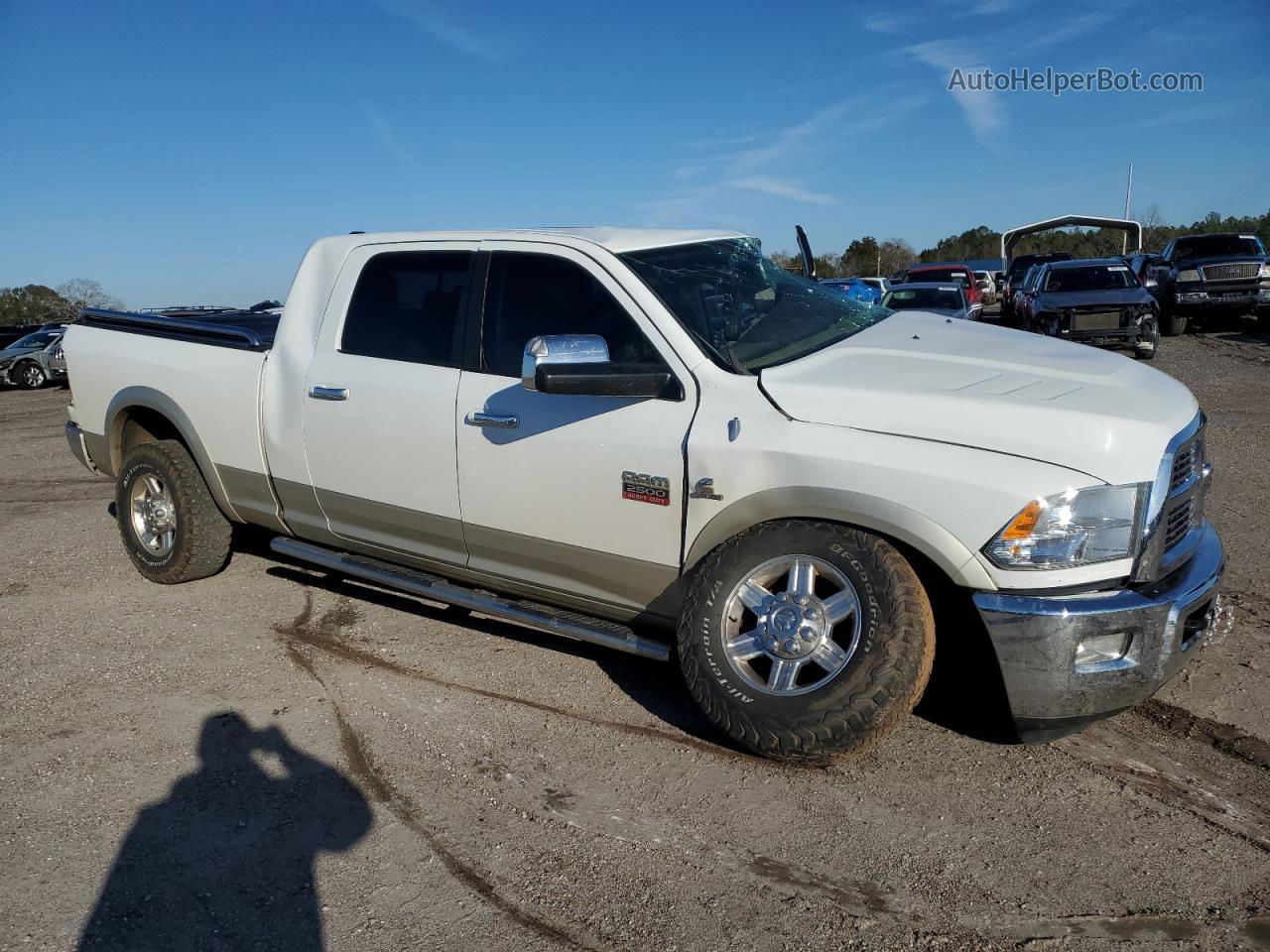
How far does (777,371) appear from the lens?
3.70 meters

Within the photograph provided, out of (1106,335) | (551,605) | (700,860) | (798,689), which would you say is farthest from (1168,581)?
(1106,335)

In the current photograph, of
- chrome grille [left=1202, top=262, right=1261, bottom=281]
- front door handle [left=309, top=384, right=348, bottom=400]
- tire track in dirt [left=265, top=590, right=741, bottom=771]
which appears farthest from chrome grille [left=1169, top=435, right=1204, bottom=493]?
chrome grille [left=1202, top=262, right=1261, bottom=281]

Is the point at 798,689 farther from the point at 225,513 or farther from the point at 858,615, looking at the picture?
the point at 225,513

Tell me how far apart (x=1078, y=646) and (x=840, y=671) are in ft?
2.47

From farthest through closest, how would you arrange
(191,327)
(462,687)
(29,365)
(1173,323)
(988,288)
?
(988,288) → (29,365) → (1173,323) → (191,327) → (462,687)

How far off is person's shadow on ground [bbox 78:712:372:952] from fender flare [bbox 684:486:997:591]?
1616 mm

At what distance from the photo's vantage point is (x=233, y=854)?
3.19m

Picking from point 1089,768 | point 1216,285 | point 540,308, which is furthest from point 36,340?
point 1089,768

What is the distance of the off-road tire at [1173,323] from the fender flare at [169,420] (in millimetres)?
20063

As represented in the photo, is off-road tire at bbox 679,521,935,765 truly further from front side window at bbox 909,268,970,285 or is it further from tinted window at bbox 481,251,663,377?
front side window at bbox 909,268,970,285

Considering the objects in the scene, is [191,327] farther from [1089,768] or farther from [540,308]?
[1089,768]

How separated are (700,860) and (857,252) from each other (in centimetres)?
6840

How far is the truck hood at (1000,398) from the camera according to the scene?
3.17 meters

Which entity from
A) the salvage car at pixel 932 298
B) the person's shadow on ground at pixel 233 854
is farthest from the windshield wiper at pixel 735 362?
the salvage car at pixel 932 298
